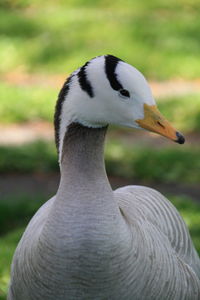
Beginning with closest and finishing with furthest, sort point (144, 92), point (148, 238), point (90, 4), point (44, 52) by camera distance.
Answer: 1. point (144, 92)
2. point (148, 238)
3. point (44, 52)
4. point (90, 4)

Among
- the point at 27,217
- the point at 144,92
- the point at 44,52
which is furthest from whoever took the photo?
the point at 44,52

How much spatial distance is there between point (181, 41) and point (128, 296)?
1143 cm

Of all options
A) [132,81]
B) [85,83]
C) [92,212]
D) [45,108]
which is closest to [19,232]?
[92,212]

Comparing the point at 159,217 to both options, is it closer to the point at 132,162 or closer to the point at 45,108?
the point at 132,162

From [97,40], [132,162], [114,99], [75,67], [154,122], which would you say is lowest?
[154,122]

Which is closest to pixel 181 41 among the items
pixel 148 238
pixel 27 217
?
pixel 27 217

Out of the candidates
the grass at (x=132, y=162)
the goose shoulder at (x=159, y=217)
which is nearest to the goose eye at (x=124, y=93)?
the goose shoulder at (x=159, y=217)

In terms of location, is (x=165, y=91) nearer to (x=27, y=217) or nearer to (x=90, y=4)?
(x=27, y=217)

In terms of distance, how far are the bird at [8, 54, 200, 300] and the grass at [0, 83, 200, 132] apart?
261 inches

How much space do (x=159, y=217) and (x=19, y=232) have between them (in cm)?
239

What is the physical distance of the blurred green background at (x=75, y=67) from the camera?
841cm

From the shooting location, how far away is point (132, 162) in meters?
8.95

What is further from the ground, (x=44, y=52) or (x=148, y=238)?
(x=44, y=52)

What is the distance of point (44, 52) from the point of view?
14547mm
